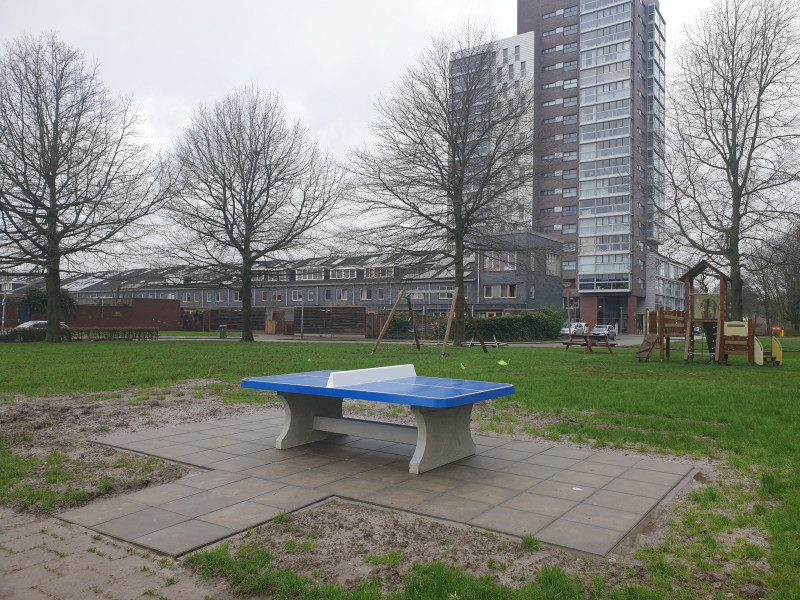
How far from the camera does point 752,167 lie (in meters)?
22.2

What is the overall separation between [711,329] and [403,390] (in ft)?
56.3

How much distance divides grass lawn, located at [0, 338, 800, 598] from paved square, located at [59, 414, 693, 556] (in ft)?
1.48

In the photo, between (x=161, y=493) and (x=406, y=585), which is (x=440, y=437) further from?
(x=406, y=585)

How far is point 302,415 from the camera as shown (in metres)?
6.37

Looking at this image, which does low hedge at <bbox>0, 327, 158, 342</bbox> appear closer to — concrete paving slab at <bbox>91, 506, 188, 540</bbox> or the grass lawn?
the grass lawn

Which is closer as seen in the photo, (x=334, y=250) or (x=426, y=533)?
(x=426, y=533)

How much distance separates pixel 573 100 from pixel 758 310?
39.3 m

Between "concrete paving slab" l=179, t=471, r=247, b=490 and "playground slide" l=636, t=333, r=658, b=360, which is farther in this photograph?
"playground slide" l=636, t=333, r=658, b=360

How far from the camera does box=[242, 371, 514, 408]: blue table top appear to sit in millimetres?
4918

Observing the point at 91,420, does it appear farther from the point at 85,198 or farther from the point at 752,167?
the point at 752,167

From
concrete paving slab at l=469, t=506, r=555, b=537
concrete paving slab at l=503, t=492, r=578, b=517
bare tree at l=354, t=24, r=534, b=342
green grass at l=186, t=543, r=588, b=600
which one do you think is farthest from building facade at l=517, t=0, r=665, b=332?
green grass at l=186, t=543, r=588, b=600

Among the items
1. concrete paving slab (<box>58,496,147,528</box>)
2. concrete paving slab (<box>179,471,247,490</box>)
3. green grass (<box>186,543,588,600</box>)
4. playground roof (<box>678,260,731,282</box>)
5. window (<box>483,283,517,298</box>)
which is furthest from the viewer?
window (<box>483,283,517,298</box>)

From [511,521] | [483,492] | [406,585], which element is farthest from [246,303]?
[406,585]

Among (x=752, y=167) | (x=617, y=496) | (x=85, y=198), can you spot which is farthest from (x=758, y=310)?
(x=617, y=496)
